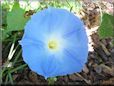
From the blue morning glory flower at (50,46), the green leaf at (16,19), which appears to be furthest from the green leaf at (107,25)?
the green leaf at (16,19)

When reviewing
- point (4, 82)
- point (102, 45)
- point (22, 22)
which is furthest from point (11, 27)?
Answer: point (102, 45)

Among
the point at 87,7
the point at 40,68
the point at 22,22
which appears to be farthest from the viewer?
the point at 87,7

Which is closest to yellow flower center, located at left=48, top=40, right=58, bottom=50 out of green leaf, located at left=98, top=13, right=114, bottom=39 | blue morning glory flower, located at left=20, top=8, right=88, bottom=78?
blue morning glory flower, located at left=20, top=8, right=88, bottom=78

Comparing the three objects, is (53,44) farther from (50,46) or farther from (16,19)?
(16,19)

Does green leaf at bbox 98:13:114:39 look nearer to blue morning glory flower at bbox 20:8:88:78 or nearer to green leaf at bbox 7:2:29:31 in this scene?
blue morning glory flower at bbox 20:8:88:78

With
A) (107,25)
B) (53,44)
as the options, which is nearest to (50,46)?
(53,44)

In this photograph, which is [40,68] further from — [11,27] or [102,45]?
[102,45]
